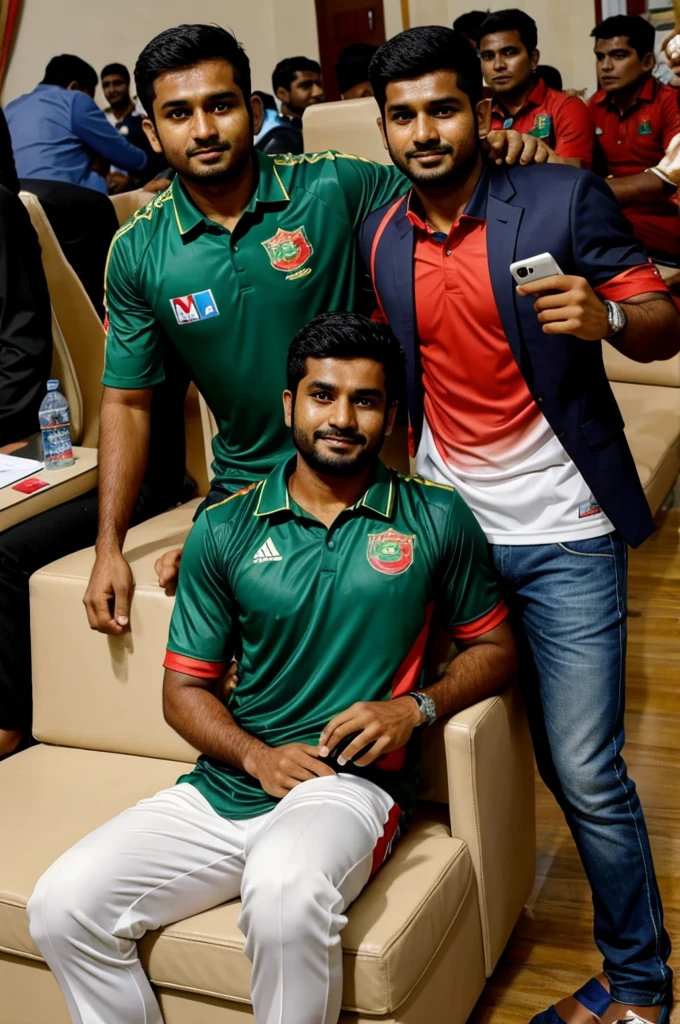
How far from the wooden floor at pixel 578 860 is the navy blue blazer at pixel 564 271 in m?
0.78

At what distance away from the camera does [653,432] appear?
3.51 meters

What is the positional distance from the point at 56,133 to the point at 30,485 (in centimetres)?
305

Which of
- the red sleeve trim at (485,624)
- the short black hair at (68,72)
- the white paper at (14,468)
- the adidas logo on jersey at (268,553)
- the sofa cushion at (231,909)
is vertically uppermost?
the short black hair at (68,72)

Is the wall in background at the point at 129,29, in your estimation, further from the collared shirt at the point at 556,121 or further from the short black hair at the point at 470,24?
the collared shirt at the point at 556,121

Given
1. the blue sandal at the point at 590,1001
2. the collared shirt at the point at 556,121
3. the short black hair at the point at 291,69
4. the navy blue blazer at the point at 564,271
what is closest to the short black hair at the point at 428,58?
the navy blue blazer at the point at 564,271

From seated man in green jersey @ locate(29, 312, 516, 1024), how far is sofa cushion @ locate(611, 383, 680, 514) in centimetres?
134

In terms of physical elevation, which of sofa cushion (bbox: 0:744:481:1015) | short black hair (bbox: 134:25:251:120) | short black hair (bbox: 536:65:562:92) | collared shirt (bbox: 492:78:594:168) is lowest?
sofa cushion (bbox: 0:744:481:1015)

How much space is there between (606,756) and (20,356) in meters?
1.62

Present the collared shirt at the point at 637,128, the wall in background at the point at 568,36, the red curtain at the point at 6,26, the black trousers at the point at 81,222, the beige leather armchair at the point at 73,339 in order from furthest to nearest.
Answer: the red curtain at the point at 6,26 → the wall in background at the point at 568,36 → the collared shirt at the point at 637,128 → the black trousers at the point at 81,222 → the beige leather armchair at the point at 73,339

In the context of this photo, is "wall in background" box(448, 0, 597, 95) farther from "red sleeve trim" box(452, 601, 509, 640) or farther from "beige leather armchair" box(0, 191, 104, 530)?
"red sleeve trim" box(452, 601, 509, 640)

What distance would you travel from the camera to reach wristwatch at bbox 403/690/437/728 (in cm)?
185

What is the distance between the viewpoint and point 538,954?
215 centimetres

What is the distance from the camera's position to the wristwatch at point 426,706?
1849mm

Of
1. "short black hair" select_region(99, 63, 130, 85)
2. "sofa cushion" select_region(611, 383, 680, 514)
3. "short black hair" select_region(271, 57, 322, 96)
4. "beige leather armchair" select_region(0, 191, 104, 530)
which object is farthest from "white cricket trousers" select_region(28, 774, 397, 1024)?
"short black hair" select_region(99, 63, 130, 85)
